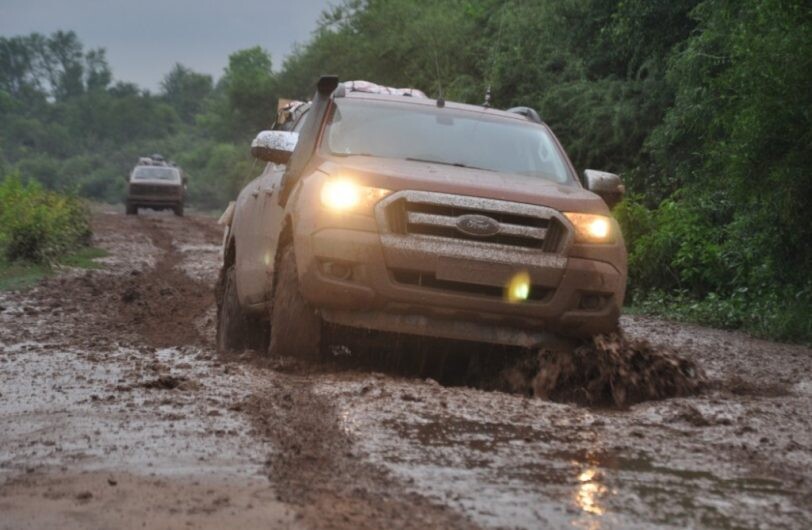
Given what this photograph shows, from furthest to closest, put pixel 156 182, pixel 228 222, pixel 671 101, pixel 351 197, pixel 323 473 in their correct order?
pixel 156 182 < pixel 671 101 < pixel 228 222 < pixel 351 197 < pixel 323 473

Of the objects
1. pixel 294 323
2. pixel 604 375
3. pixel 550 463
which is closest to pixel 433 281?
pixel 294 323

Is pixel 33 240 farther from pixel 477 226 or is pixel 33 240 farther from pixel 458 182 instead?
pixel 477 226

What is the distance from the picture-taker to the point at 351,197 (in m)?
7.07

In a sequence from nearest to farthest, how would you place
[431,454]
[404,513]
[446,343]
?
[404,513], [431,454], [446,343]

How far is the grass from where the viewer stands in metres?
14.9

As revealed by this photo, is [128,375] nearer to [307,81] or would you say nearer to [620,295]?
[620,295]

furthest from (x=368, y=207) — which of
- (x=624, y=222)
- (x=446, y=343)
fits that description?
(x=624, y=222)

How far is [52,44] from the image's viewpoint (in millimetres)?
194500

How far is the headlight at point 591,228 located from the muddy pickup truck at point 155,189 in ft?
136

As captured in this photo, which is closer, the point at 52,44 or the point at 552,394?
the point at 552,394

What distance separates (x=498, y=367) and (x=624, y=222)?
9.76 meters

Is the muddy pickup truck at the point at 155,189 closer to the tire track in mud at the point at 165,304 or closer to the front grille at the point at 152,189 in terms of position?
the front grille at the point at 152,189

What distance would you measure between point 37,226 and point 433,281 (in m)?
13.0

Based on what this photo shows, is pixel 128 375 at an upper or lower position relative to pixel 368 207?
lower
